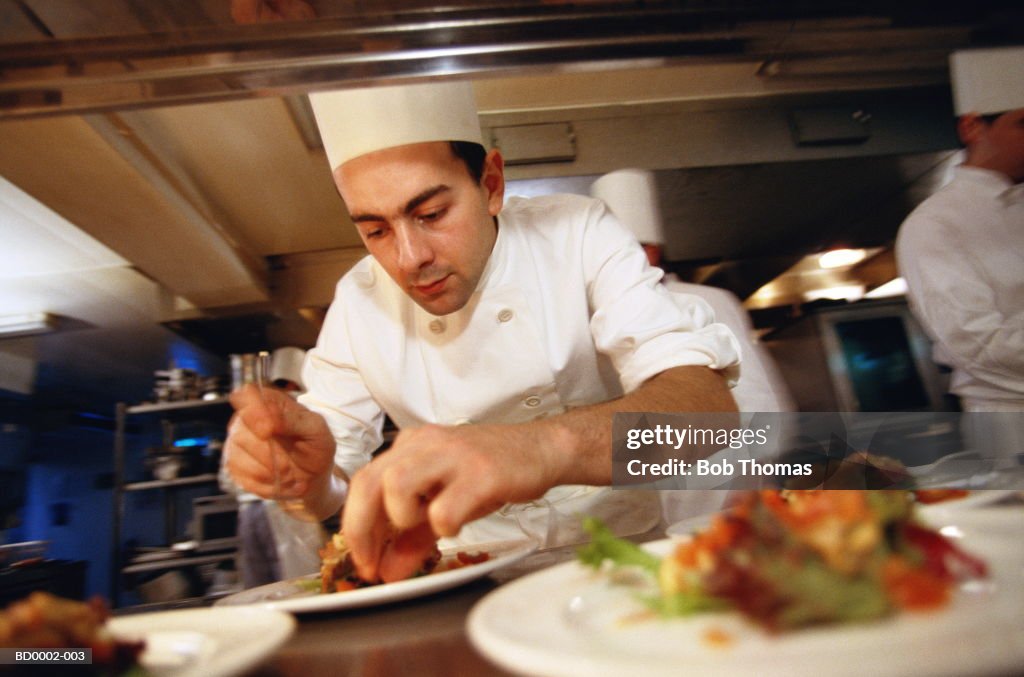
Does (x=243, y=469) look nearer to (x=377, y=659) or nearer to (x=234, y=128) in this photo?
(x=377, y=659)

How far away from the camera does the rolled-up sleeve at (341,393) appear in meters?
1.34

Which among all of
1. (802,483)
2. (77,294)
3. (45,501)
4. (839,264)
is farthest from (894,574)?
(45,501)

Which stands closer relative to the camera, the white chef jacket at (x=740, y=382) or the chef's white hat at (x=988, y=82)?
the chef's white hat at (x=988, y=82)

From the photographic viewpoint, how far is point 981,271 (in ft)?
3.93

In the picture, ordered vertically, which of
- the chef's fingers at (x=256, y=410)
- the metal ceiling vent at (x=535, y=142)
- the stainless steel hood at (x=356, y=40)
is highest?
the metal ceiling vent at (x=535, y=142)

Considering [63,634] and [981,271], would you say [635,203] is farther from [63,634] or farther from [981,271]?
[63,634]

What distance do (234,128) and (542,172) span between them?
0.82 meters

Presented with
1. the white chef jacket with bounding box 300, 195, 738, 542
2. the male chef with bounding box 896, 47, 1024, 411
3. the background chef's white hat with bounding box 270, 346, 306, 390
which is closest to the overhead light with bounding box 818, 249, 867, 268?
the male chef with bounding box 896, 47, 1024, 411

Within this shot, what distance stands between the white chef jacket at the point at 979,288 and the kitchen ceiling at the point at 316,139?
7.0 inches

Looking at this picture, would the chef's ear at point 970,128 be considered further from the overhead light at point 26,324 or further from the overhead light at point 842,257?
the overhead light at point 26,324

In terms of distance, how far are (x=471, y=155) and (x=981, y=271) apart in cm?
106

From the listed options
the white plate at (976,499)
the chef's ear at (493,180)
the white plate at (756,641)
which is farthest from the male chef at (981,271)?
the white plate at (756,641)

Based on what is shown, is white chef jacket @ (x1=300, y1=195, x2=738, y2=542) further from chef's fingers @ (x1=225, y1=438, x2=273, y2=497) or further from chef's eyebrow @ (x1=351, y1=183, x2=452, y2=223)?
chef's fingers @ (x1=225, y1=438, x2=273, y2=497)

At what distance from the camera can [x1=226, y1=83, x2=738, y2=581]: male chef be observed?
0.82 meters
